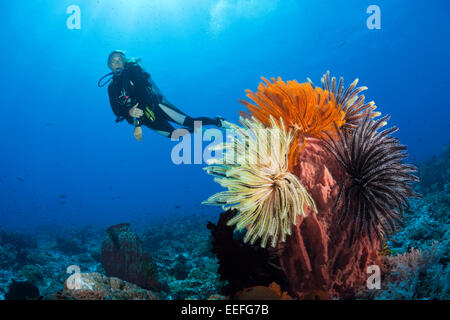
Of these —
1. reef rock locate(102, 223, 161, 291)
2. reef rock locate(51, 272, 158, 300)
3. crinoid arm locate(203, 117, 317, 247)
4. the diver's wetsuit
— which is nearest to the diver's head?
the diver's wetsuit

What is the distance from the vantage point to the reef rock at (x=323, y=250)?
8.77 feet

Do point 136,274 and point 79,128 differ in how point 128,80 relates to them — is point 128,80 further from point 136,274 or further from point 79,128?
point 79,128

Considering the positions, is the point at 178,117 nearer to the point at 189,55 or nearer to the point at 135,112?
the point at 135,112

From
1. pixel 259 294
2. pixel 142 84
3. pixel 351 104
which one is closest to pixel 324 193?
pixel 259 294

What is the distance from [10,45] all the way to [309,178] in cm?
6958

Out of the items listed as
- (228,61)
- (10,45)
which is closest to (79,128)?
(10,45)

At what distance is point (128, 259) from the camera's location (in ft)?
18.7

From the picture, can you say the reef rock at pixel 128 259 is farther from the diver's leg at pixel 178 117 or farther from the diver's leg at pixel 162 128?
the diver's leg at pixel 178 117

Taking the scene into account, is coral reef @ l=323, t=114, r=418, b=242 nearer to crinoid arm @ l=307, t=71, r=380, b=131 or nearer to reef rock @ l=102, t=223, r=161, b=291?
crinoid arm @ l=307, t=71, r=380, b=131

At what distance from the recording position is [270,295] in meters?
2.29

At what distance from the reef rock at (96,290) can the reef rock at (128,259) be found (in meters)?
1.95

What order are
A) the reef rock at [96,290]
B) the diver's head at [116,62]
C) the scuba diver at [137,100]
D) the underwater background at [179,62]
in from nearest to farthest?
the reef rock at [96,290] < the scuba diver at [137,100] < the diver's head at [116,62] < the underwater background at [179,62]

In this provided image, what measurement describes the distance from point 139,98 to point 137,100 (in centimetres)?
11

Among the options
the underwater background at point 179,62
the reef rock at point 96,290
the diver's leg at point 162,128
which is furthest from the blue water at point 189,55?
the reef rock at point 96,290
